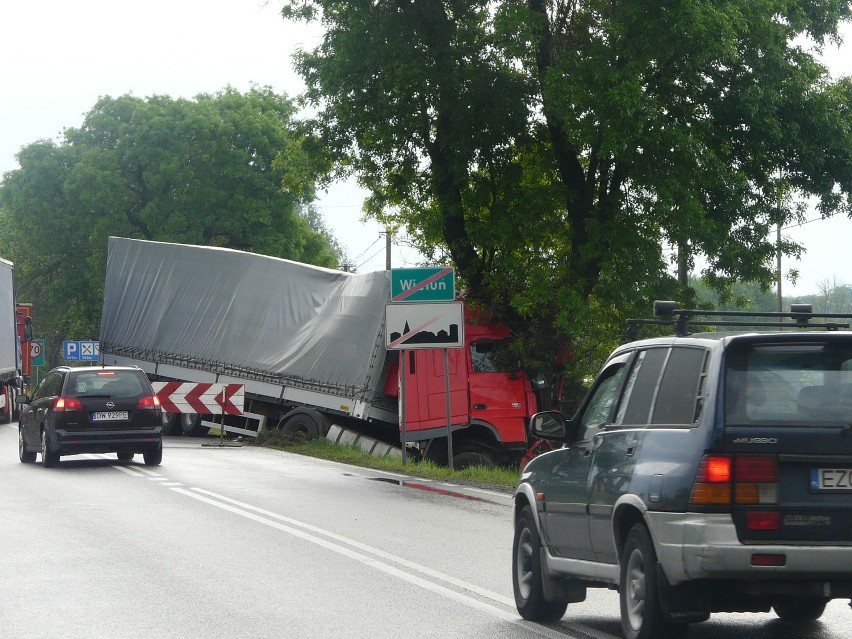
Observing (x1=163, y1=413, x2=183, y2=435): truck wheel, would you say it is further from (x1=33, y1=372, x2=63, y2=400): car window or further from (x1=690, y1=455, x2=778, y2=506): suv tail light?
(x1=690, y1=455, x2=778, y2=506): suv tail light

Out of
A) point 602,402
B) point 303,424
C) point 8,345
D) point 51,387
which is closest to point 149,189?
point 8,345

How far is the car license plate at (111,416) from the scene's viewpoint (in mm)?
21391

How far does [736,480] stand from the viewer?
6.25 m

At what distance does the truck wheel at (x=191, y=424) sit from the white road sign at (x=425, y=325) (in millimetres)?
11693

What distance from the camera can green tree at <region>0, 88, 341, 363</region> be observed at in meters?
57.6

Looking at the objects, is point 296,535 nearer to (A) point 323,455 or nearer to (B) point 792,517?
(B) point 792,517

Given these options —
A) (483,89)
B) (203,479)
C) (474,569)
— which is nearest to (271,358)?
(483,89)

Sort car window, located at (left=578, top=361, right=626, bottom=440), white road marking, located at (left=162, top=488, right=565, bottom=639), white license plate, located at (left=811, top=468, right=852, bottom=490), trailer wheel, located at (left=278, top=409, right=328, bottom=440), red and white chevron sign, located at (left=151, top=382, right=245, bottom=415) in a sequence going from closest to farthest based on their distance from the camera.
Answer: white license plate, located at (left=811, top=468, right=852, bottom=490)
car window, located at (left=578, top=361, right=626, bottom=440)
white road marking, located at (left=162, top=488, right=565, bottom=639)
trailer wheel, located at (left=278, top=409, right=328, bottom=440)
red and white chevron sign, located at (left=151, top=382, right=245, bottom=415)

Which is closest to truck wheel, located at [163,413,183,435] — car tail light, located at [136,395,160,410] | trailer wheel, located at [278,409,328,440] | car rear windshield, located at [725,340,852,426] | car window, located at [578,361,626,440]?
trailer wheel, located at [278,409,328,440]

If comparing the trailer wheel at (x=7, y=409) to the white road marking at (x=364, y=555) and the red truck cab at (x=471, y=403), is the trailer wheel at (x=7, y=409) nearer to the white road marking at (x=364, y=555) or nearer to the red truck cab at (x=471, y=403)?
the red truck cab at (x=471, y=403)

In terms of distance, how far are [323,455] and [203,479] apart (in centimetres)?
634

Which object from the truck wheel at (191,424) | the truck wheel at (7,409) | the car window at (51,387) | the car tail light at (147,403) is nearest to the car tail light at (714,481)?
the car tail light at (147,403)

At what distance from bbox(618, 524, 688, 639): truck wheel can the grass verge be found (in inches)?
457

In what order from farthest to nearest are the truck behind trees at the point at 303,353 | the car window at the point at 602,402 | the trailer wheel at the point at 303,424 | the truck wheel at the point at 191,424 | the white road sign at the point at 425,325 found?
the truck wheel at the point at 191,424, the trailer wheel at the point at 303,424, the truck behind trees at the point at 303,353, the white road sign at the point at 425,325, the car window at the point at 602,402
